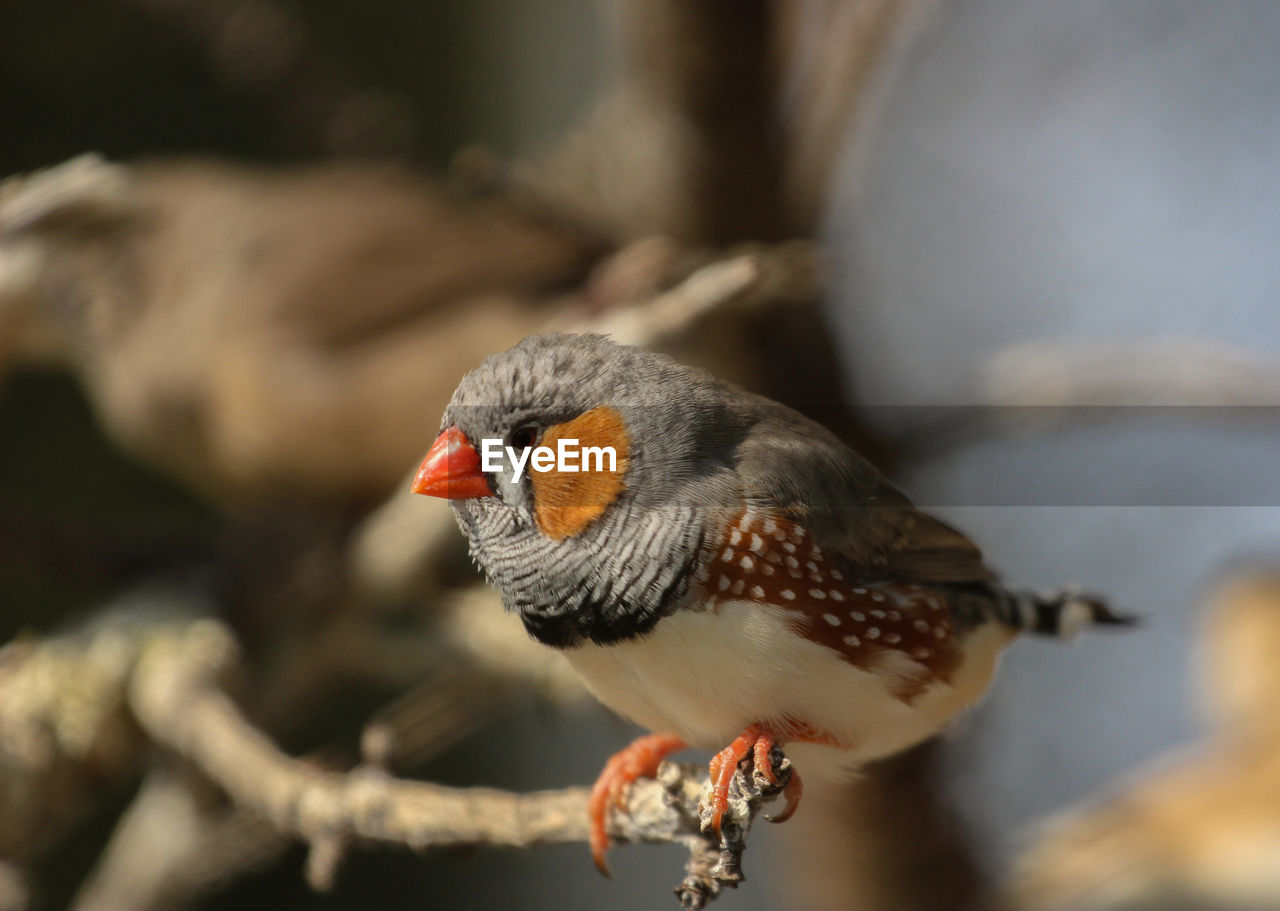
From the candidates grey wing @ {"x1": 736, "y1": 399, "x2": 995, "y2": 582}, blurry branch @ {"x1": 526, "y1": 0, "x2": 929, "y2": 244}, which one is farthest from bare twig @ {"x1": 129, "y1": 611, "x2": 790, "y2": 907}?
blurry branch @ {"x1": 526, "y1": 0, "x2": 929, "y2": 244}

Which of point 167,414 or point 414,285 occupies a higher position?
point 414,285

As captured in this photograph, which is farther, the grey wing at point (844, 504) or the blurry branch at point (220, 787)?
the blurry branch at point (220, 787)

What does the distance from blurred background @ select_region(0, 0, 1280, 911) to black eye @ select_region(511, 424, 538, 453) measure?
43 centimetres

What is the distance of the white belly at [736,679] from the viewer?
1.66 feet

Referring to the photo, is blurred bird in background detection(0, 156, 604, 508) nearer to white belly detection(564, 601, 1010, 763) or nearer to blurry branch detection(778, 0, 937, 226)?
blurry branch detection(778, 0, 937, 226)

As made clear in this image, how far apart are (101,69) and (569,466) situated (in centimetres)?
145

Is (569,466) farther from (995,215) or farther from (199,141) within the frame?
(199,141)

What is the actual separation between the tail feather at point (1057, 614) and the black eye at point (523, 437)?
303 millimetres

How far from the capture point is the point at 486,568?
1.68ft

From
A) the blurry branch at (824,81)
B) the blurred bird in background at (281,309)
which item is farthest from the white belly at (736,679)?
the blurry branch at (824,81)

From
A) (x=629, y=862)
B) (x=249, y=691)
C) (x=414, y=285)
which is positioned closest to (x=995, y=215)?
(x=414, y=285)

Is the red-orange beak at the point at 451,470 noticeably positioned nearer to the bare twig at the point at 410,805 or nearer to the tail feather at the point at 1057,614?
the bare twig at the point at 410,805

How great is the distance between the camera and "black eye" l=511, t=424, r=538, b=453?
47 cm

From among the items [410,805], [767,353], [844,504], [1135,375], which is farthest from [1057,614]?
[1135,375]
